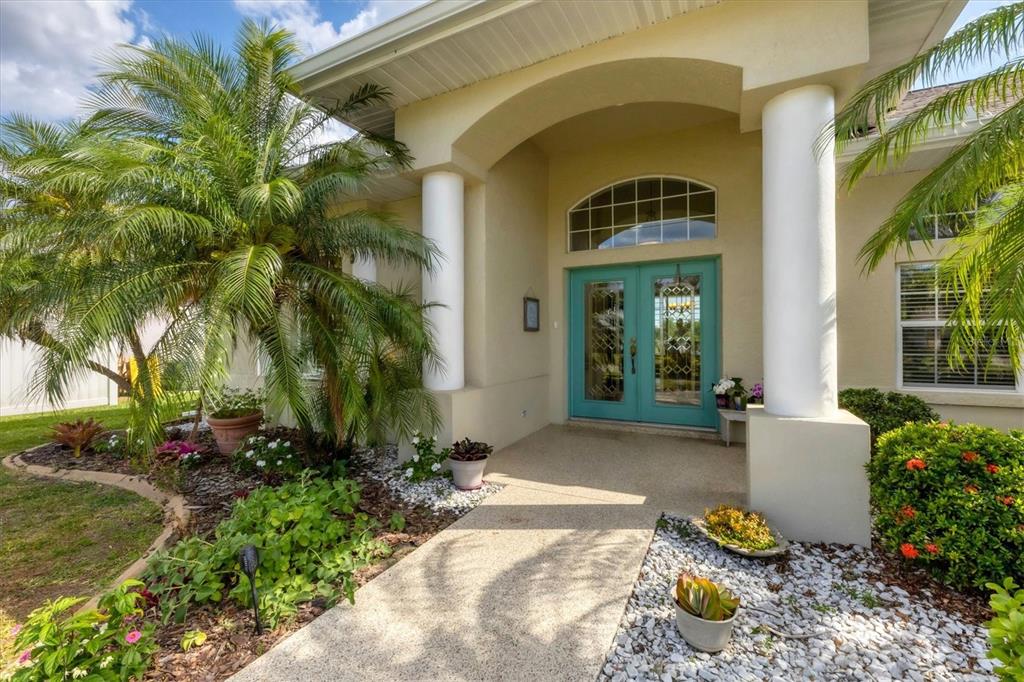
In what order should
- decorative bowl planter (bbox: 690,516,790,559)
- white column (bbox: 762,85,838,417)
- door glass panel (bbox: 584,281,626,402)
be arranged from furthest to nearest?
door glass panel (bbox: 584,281,626,402) < white column (bbox: 762,85,838,417) < decorative bowl planter (bbox: 690,516,790,559)

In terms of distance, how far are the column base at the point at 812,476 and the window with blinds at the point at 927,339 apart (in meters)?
3.24

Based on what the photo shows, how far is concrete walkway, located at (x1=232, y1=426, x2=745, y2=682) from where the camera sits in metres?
2.21

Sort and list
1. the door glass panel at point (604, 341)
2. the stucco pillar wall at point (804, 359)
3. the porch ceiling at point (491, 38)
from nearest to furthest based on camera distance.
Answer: the stucco pillar wall at point (804, 359)
the porch ceiling at point (491, 38)
the door glass panel at point (604, 341)

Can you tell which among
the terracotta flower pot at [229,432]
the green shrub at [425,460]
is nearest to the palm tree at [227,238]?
the green shrub at [425,460]

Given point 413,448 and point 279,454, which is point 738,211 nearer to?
point 413,448

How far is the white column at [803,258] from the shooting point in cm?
353

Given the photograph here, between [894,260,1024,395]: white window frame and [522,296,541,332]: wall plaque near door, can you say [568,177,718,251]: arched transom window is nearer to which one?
[522,296,541,332]: wall plaque near door

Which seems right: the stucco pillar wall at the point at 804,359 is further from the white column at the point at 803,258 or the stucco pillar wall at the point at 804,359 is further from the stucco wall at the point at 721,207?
the stucco wall at the point at 721,207

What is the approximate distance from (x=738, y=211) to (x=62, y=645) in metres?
7.79

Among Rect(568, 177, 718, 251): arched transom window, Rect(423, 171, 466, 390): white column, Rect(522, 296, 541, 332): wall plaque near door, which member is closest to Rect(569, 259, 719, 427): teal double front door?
Rect(568, 177, 718, 251): arched transom window

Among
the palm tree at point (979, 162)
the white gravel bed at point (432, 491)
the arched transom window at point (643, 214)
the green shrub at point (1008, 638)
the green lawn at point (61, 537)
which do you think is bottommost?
the green lawn at point (61, 537)

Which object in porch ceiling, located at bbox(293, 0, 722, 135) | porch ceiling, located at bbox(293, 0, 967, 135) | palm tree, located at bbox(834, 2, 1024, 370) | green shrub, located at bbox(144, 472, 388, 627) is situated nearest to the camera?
palm tree, located at bbox(834, 2, 1024, 370)

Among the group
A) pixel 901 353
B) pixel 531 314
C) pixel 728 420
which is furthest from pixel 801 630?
pixel 531 314

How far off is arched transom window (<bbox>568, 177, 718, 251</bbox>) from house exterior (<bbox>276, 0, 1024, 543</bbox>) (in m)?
0.04
